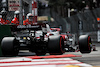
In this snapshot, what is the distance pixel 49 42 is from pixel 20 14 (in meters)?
3.59

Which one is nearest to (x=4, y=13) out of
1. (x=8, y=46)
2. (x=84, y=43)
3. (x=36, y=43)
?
(x=36, y=43)

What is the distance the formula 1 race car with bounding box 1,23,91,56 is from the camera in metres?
10.4

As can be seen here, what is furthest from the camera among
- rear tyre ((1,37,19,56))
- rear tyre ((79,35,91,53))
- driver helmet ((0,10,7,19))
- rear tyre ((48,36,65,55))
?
driver helmet ((0,10,7,19))

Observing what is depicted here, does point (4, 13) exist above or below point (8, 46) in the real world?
above

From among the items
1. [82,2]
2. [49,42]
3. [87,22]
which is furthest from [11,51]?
[82,2]

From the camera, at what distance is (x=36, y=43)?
11.7m

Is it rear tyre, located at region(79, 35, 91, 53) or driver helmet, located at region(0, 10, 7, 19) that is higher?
driver helmet, located at region(0, 10, 7, 19)

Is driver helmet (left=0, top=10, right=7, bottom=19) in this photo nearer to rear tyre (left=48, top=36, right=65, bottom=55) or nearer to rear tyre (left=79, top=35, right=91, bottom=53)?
rear tyre (left=48, top=36, right=65, bottom=55)

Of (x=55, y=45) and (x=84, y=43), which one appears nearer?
(x=55, y=45)

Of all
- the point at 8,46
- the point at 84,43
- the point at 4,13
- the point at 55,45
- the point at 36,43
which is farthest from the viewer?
the point at 4,13

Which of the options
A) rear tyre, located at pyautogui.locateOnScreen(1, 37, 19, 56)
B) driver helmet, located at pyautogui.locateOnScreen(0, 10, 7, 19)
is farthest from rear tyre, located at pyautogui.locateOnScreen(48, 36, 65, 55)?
driver helmet, located at pyautogui.locateOnScreen(0, 10, 7, 19)

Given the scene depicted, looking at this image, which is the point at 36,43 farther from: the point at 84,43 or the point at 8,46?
the point at 84,43

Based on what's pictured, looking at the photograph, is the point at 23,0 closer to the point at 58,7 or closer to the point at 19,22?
the point at 19,22

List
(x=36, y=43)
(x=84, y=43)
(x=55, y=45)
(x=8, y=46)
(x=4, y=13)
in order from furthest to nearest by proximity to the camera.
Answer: (x=4, y=13), (x=36, y=43), (x=84, y=43), (x=8, y=46), (x=55, y=45)
